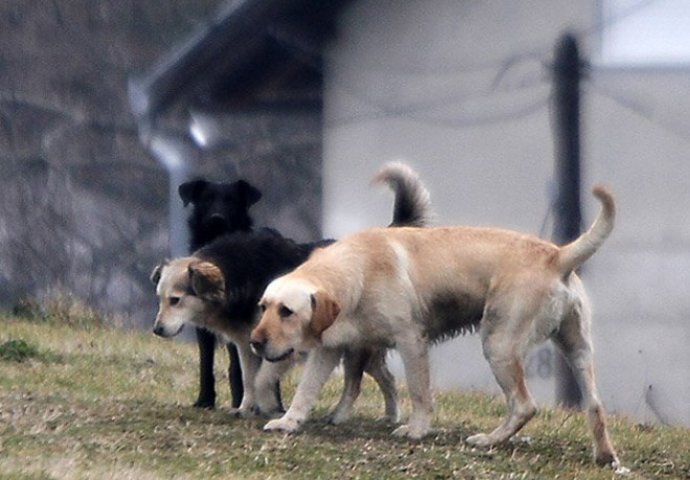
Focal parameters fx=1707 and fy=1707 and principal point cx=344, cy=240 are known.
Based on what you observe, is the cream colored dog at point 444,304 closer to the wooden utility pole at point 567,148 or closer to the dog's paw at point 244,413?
the dog's paw at point 244,413

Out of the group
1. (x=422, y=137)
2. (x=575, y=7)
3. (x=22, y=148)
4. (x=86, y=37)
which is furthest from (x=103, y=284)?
(x=575, y=7)

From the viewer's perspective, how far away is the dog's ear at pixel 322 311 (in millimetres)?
8953

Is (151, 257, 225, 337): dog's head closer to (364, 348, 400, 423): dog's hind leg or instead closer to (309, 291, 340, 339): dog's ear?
(309, 291, 340, 339): dog's ear

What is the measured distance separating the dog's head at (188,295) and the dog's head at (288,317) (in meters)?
0.89

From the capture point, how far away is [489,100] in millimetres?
15820

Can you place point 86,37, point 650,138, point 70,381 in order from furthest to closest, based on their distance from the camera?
1. point 86,37
2. point 650,138
3. point 70,381

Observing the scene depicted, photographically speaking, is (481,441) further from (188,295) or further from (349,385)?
(188,295)

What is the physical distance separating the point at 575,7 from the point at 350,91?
2422mm

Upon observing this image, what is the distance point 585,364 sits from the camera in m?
9.34

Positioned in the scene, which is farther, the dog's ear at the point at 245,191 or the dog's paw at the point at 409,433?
the dog's ear at the point at 245,191

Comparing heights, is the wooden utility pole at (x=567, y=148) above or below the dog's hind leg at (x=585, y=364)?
above

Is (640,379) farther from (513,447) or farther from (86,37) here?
(86,37)

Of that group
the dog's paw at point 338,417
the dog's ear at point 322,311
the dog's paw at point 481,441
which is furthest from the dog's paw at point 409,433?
the dog's ear at point 322,311

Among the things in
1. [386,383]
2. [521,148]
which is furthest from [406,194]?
[521,148]
